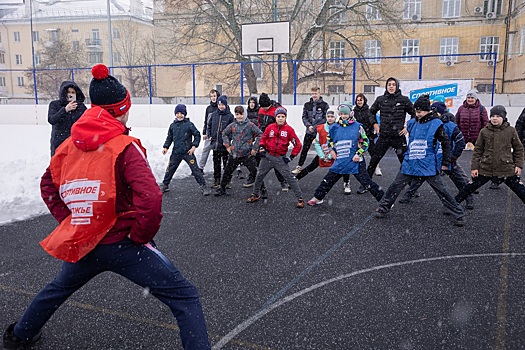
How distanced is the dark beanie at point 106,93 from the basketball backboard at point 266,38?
54.4ft

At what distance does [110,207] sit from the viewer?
101 inches

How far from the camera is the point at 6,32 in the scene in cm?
6138

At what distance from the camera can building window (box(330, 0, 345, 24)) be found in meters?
26.7

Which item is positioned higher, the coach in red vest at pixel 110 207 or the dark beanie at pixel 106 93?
the dark beanie at pixel 106 93

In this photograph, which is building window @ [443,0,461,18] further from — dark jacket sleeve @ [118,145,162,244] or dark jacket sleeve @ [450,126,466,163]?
dark jacket sleeve @ [118,145,162,244]

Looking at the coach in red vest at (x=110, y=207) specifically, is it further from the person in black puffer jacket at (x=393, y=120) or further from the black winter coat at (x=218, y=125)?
the black winter coat at (x=218, y=125)

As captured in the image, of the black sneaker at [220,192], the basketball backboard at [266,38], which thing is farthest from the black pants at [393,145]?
the basketball backboard at [266,38]

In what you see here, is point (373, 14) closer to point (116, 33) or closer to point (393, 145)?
point (393, 145)

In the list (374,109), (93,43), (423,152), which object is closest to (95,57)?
(93,43)

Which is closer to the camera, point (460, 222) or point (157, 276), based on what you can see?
point (157, 276)

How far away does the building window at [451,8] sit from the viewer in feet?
125

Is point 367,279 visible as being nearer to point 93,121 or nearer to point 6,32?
point 93,121

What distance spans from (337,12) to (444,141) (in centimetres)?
2248

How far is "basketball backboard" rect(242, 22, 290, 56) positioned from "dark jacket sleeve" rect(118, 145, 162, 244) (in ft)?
55.4
